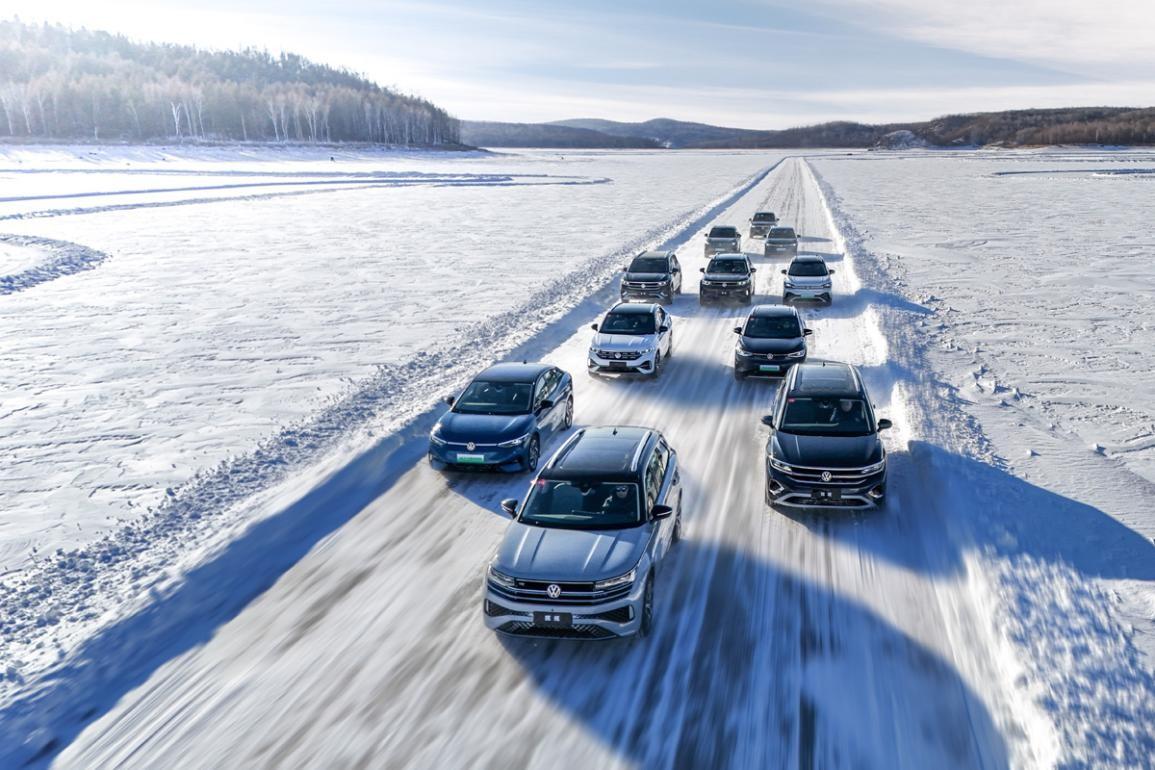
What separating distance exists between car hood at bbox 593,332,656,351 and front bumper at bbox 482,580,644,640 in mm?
10340

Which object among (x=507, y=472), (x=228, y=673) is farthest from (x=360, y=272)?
(x=228, y=673)

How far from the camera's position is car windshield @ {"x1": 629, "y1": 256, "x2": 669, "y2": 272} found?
27125mm

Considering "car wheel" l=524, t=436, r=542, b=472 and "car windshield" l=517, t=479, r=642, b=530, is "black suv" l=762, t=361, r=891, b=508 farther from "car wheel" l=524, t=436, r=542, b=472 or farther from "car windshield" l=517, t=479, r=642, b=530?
"car wheel" l=524, t=436, r=542, b=472

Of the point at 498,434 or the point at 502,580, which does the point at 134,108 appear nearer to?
the point at 498,434

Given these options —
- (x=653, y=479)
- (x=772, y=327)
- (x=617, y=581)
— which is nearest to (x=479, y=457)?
(x=653, y=479)

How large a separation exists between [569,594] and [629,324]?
38.7 ft

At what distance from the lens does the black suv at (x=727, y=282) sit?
26453 millimetres

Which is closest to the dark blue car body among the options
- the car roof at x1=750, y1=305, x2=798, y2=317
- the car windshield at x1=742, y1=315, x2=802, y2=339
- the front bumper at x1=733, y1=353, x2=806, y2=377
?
the front bumper at x1=733, y1=353, x2=806, y2=377

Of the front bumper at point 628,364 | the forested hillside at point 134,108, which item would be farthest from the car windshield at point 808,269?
the forested hillside at point 134,108

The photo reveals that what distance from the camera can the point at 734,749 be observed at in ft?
23.0

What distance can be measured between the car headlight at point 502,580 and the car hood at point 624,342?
10.3 metres

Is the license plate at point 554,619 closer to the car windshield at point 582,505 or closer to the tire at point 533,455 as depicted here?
the car windshield at point 582,505

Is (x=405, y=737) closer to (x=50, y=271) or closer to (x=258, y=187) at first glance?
(x=50, y=271)

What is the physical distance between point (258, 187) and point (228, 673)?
7461cm
